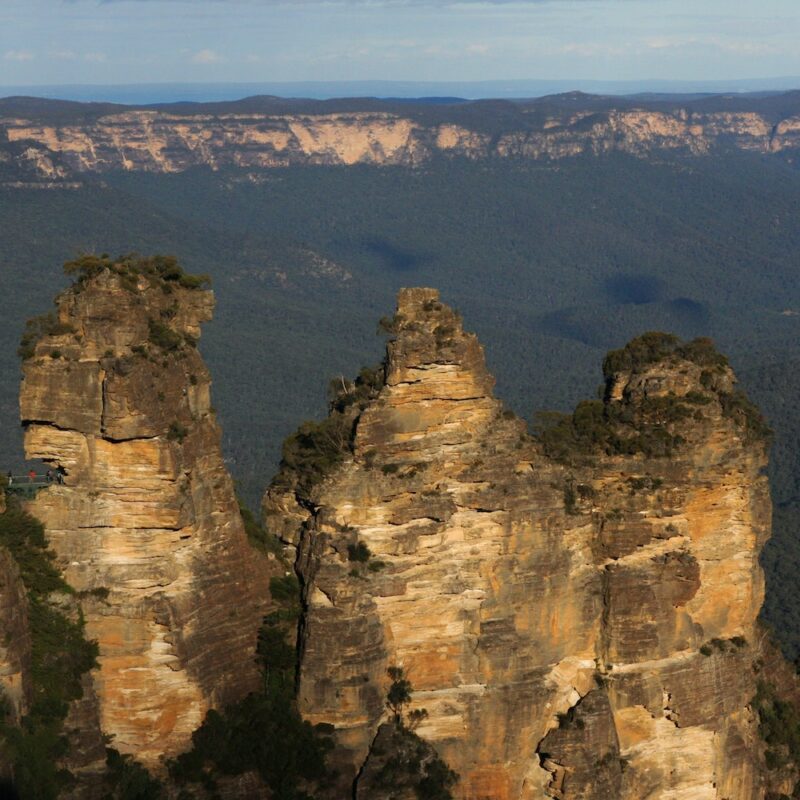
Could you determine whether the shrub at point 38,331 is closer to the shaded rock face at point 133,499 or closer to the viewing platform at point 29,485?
the shaded rock face at point 133,499

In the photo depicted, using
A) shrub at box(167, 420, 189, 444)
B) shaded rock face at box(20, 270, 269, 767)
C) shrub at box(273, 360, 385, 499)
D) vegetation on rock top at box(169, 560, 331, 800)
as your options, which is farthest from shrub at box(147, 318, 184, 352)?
vegetation on rock top at box(169, 560, 331, 800)

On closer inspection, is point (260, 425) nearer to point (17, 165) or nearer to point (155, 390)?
point (155, 390)

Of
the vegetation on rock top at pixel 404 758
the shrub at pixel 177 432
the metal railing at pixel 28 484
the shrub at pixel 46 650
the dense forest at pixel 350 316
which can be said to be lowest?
the dense forest at pixel 350 316

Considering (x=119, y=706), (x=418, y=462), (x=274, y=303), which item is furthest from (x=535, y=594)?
(x=274, y=303)

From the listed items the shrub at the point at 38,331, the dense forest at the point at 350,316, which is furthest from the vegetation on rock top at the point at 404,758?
the dense forest at the point at 350,316

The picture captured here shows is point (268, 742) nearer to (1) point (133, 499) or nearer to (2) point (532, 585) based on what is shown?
(1) point (133, 499)

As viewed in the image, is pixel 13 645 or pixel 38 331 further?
pixel 38 331

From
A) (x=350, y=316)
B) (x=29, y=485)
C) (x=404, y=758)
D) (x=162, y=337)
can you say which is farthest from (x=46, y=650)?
(x=350, y=316)
